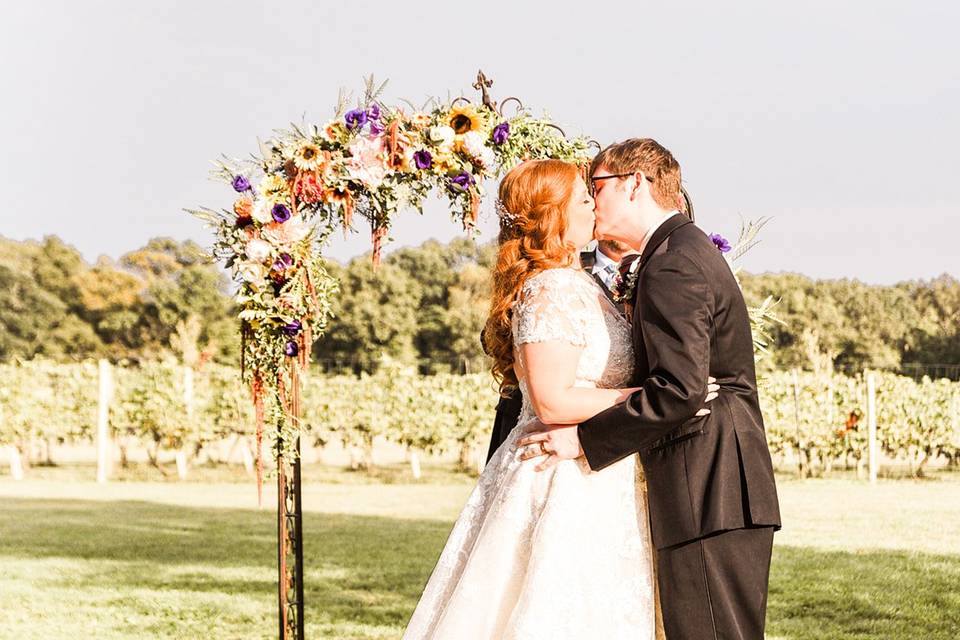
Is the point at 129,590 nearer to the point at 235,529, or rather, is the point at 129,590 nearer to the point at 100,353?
the point at 235,529

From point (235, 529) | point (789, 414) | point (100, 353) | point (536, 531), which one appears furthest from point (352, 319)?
point (536, 531)

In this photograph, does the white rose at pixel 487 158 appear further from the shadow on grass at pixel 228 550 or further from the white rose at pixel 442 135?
the shadow on grass at pixel 228 550

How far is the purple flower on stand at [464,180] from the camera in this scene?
19.6 feet

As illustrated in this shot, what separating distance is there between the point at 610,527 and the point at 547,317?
2.39 ft

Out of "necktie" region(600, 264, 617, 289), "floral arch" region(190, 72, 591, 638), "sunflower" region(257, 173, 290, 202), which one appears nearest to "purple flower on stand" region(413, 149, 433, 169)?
"floral arch" region(190, 72, 591, 638)

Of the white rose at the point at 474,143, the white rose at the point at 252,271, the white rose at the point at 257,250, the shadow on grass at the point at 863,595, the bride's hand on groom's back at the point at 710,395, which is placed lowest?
the shadow on grass at the point at 863,595

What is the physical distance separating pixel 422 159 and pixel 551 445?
2.65 metres

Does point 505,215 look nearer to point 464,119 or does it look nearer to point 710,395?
point 710,395

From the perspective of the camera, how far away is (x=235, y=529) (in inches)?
548

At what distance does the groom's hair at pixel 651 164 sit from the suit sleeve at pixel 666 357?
1.09 feet

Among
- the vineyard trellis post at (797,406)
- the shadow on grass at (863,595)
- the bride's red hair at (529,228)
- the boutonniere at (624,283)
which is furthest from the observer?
the vineyard trellis post at (797,406)

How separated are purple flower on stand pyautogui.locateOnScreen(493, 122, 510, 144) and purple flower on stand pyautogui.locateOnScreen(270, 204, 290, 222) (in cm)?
118

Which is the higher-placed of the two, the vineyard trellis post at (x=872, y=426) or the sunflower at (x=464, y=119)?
the sunflower at (x=464, y=119)
